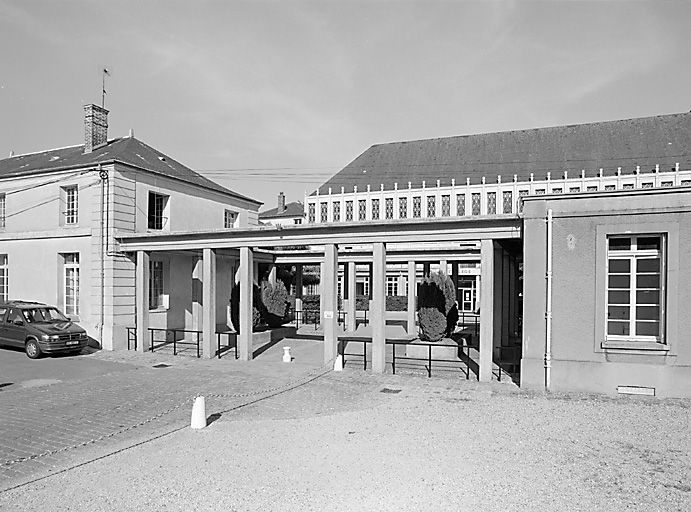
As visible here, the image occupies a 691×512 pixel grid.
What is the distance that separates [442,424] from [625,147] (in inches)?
1501

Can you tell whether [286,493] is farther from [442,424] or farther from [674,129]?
[674,129]

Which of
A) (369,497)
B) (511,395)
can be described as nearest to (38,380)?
(369,497)

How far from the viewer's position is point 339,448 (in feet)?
22.1

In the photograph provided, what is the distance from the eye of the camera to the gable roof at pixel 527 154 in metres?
38.0

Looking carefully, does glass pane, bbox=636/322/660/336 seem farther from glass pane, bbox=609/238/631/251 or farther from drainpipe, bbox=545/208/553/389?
drainpipe, bbox=545/208/553/389

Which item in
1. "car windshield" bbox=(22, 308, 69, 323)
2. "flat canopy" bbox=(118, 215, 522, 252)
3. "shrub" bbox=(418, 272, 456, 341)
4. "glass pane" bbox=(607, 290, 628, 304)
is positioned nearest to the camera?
"glass pane" bbox=(607, 290, 628, 304)

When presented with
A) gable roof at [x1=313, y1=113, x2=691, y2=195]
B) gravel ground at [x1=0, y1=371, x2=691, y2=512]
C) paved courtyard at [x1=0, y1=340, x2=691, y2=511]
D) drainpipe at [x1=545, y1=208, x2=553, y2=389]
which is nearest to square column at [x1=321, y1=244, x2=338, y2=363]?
paved courtyard at [x1=0, y1=340, x2=691, y2=511]

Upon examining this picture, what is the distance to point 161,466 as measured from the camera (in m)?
6.09

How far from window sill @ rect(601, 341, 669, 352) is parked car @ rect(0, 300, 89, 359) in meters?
13.3

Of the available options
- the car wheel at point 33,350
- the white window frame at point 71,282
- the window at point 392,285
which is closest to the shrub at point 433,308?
the car wheel at point 33,350

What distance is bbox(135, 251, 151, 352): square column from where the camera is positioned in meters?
15.6

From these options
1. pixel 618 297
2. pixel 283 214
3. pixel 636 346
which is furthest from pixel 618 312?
pixel 283 214

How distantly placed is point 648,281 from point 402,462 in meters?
6.77

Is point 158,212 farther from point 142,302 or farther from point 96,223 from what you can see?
point 142,302
